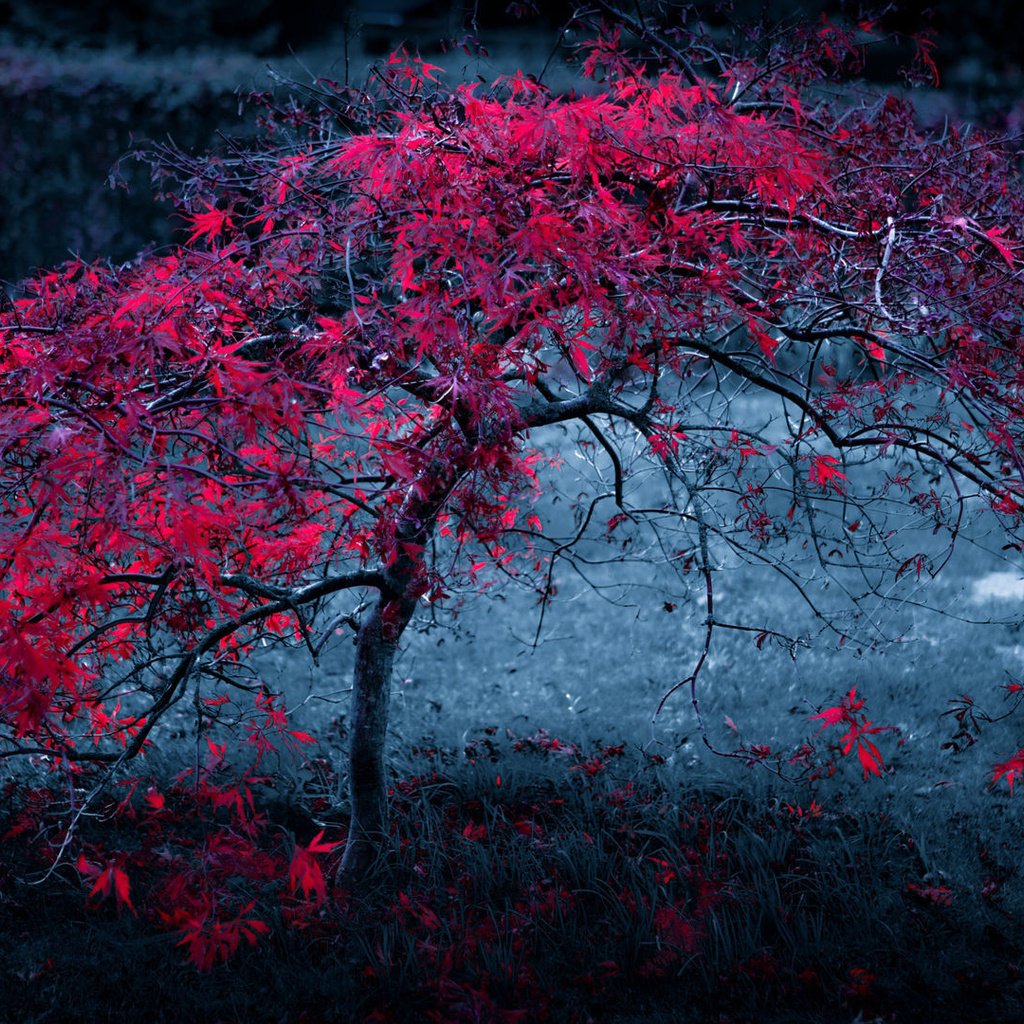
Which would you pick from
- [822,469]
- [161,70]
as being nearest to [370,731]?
[822,469]

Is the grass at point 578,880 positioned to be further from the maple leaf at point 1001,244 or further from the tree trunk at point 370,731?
the maple leaf at point 1001,244

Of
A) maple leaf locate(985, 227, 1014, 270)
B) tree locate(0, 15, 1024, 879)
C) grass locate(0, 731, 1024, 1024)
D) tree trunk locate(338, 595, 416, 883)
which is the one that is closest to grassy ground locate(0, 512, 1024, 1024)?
grass locate(0, 731, 1024, 1024)

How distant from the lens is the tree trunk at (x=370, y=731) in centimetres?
391

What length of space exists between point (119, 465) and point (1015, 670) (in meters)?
5.83

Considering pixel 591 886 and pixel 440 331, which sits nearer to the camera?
pixel 440 331

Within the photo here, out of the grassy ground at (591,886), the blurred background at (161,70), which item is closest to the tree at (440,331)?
the grassy ground at (591,886)

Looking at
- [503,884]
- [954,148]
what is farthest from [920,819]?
[954,148]

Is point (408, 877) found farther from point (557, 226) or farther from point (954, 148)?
point (954, 148)

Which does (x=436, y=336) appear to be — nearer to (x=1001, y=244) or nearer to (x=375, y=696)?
(x=1001, y=244)

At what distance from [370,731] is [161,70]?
994 centimetres

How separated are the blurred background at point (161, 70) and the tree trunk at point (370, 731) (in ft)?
24.3

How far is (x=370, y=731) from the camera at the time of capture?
401 cm

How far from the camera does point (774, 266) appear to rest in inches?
166

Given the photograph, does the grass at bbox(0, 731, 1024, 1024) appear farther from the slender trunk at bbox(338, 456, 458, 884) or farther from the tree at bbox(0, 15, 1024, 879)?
the tree at bbox(0, 15, 1024, 879)
